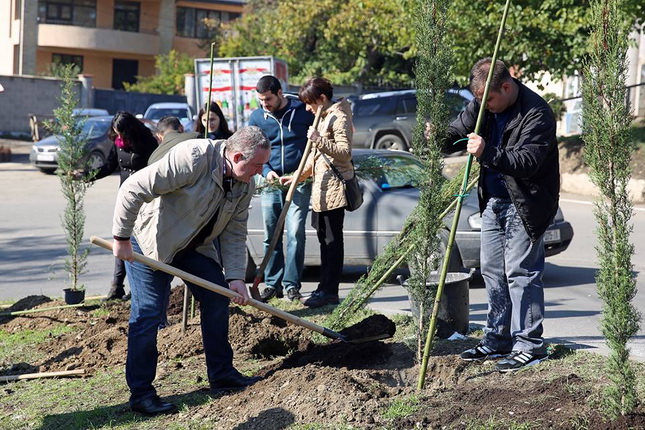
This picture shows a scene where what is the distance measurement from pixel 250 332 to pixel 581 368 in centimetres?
249

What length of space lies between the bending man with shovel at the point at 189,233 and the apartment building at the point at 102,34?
146 ft

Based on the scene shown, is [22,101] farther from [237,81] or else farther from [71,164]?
[71,164]

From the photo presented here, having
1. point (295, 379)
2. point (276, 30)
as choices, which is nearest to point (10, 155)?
point (276, 30)

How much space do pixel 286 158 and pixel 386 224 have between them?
2089 millimetres

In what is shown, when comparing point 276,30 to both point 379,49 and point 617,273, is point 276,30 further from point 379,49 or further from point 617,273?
point 617,273

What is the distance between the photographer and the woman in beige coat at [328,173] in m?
7.60

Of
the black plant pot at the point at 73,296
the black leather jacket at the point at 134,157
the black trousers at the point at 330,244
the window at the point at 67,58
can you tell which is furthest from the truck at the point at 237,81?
the window at the point at 67,58

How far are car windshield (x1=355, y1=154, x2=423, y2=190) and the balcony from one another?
41.1 m

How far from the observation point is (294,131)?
27.0 feet

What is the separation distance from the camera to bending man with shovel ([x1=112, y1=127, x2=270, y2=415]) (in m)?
4.99

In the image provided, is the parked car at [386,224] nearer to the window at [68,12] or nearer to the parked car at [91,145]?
the parked car at [91,145]

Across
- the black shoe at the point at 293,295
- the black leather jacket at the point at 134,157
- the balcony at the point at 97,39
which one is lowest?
the black shoe at the point at 293,295

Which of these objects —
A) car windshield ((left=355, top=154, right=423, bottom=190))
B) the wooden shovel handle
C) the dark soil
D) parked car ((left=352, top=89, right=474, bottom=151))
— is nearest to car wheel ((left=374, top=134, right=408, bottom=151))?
parked car ((left=352, top=89, right=474, bottom=151))

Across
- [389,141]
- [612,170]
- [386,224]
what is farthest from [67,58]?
[612,170]
